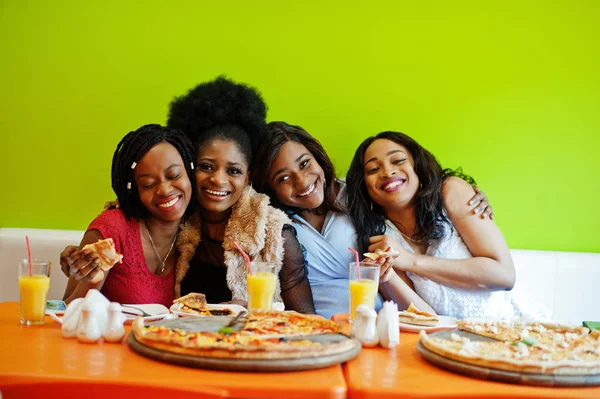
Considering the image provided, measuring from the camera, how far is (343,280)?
2752mm

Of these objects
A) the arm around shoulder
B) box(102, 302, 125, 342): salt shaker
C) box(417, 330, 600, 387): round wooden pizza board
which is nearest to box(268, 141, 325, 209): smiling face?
the arm around shoulder

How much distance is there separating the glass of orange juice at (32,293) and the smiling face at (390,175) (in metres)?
1.48

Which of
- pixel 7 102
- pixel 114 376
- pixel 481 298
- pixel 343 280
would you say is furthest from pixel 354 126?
pixel 114 376

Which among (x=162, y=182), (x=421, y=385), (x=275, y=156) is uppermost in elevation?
(x=275, y=156)

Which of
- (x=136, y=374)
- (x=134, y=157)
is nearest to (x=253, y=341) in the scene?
(x=136, y=374)

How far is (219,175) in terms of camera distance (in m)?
2.48

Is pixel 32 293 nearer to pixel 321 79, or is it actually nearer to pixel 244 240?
pixel 244 240

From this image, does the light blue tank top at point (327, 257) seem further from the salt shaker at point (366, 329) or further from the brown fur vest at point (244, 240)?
the salt shaker at point (366, 329)

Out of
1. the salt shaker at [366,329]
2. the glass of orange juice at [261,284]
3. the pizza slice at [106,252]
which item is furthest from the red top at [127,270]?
the salt shaker at [366,329]

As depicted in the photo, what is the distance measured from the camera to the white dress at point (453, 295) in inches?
106

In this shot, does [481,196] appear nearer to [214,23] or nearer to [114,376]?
[214,23]

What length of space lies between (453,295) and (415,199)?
0.44 m

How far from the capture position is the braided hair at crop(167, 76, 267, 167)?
2.60m

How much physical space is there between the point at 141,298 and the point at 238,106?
2.92 feet
